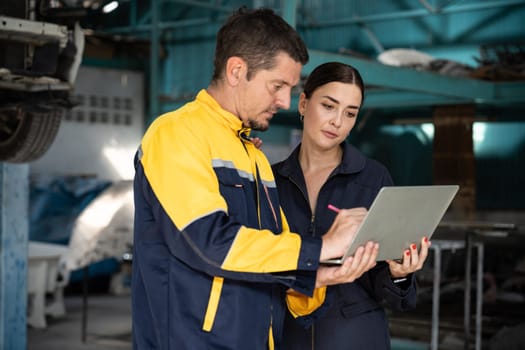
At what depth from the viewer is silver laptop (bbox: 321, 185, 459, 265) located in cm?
198

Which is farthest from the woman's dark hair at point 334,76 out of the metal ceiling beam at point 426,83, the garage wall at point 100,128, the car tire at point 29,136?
the garage wall at point 100,128

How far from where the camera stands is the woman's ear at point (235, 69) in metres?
2.02

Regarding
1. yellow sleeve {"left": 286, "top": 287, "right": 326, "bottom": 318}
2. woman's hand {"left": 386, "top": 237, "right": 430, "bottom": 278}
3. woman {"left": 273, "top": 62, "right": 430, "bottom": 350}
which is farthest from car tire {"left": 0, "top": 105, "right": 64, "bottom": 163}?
woman's hand {"left": 386, "top": 237, "right": 430, "bottom": 278}

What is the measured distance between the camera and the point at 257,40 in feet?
6.55

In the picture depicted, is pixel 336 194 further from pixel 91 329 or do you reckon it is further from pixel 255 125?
pixel 91 329

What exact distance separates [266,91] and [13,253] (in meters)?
4.82

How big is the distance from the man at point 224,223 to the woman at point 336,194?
0.54 meters

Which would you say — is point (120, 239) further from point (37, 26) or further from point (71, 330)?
point (37, 26)

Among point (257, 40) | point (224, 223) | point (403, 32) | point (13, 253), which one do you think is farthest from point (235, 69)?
point (403, 32)

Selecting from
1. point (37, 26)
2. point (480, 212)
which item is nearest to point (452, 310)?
point (480, 212)

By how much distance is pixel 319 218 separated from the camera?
2.73 meters

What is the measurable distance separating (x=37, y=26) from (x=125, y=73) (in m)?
10.2

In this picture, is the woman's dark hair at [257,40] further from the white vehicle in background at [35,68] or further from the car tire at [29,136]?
the car tire at [29,136]

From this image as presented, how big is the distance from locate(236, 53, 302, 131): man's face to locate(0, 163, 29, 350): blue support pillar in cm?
458
